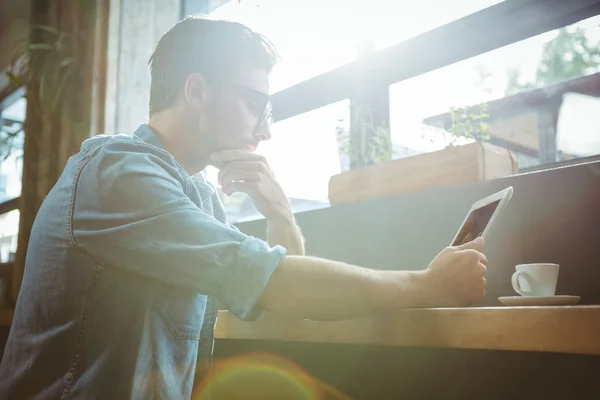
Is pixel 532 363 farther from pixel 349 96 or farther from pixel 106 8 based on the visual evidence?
pixel 106 8

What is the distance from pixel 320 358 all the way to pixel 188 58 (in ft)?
3.58

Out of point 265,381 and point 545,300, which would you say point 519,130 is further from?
point 265,381

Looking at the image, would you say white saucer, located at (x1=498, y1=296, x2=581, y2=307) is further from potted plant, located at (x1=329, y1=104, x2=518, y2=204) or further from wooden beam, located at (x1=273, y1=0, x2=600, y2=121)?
wooden beam, located at (x1=273, y1=0, x2=600, y2=121)

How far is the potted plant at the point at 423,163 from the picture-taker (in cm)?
159

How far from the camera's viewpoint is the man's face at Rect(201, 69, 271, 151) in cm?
148

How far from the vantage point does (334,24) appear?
2.17 metres

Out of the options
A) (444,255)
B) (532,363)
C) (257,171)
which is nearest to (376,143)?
(257,171)

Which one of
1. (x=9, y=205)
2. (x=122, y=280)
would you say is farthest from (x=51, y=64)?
(x=122, y=280)

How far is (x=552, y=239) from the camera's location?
55.2 inches

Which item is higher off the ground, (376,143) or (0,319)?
(376,143)

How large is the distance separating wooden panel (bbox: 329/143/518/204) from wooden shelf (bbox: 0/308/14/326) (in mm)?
2175

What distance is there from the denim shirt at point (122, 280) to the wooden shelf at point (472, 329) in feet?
0.66

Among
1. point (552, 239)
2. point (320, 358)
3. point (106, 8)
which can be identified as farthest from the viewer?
point (106, 8)

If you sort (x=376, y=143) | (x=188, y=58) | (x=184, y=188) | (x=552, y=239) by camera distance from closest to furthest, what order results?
1. (x=184, y=188)
2. (x=552, y=239)
3. (x=188, y=58)
4. (x=376, y=143)
